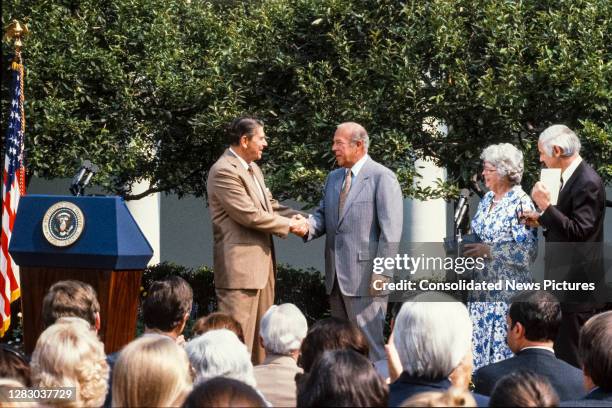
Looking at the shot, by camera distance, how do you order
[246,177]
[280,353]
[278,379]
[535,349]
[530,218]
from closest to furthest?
[278,379] → [280,353] → [535,349] → [530,218] → [246,177]

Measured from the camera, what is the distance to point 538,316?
17.4 feet

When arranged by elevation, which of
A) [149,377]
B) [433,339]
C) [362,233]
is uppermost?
[362,233]


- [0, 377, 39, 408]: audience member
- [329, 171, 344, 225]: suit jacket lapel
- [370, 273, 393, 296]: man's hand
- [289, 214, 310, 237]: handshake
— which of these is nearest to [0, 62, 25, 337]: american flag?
[289, 214, 310, 237]: handshake

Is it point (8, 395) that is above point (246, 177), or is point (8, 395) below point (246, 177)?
below

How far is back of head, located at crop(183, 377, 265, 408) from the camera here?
3.17 meters

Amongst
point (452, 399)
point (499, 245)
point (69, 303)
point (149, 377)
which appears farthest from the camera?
point (499, 245)

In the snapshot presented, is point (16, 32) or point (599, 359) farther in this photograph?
point (16, 32)

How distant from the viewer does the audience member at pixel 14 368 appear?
4.33 m

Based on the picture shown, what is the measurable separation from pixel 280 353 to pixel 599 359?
5.14ft

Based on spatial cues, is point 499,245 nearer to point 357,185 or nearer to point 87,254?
point 357,185

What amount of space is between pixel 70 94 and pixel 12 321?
96.3 inches

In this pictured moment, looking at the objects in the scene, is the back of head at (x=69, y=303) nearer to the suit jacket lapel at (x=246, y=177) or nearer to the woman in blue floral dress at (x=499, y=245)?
the suit jacket lapel at (x=246, y=177)

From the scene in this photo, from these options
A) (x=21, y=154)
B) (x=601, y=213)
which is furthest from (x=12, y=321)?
(x=601, y=213)

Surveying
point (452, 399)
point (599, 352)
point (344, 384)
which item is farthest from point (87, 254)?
point (452, 399)
